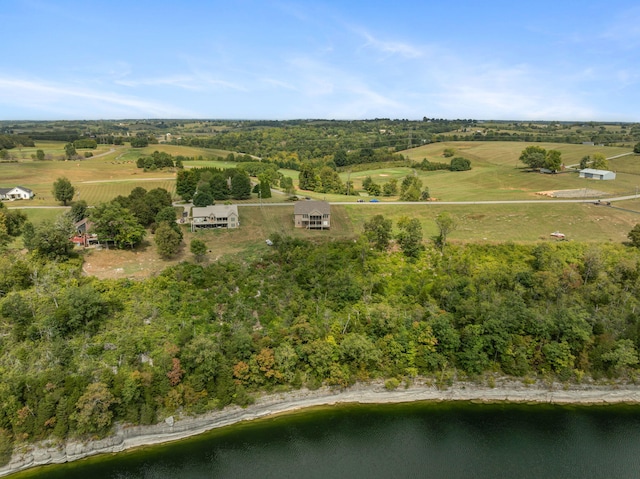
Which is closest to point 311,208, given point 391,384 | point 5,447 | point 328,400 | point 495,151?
point 391,384

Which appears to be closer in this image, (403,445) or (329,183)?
(403,445)

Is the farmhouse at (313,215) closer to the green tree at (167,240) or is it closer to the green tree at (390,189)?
the green tree at (167,240)

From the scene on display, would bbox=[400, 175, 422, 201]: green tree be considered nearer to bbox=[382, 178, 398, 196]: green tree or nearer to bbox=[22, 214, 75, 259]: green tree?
bbox=[382, 178, 398, 196]: green tree

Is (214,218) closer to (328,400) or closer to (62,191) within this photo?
(62,191)

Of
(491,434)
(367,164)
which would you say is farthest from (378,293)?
(367,164)

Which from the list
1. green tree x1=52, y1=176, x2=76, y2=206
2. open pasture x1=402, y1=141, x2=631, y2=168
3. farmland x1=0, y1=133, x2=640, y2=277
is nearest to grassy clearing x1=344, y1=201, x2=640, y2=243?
farmland x1=0, y1=133, x2=640, y2=277
